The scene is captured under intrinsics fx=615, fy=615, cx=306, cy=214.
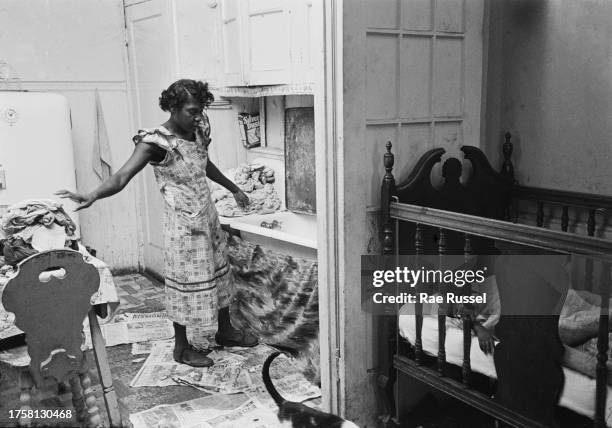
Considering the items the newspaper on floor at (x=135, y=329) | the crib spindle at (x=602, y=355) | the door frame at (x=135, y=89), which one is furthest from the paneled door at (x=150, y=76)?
the crib spindle at (x=602, y=355)

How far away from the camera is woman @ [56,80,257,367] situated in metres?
3.23

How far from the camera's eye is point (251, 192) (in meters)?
4.36

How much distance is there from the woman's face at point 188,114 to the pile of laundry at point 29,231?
0.89 metres

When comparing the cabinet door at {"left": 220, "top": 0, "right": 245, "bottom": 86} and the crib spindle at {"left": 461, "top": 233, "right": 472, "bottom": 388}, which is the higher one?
the cabinet door at {"left": 220, "top": 0, "right": 245, "bottom": 86}

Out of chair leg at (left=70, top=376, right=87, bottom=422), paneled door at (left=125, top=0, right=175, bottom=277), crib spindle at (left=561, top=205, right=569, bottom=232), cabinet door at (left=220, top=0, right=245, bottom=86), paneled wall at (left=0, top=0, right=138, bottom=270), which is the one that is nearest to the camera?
chair leg at (left=70, top=376, right=87, bottom=422)

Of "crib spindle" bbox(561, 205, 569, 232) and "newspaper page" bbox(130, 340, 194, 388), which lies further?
"newspaper page" bbox(130, 340, 194, 388)

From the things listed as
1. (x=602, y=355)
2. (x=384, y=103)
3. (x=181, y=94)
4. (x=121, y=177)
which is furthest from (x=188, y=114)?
(x=602, y=355)

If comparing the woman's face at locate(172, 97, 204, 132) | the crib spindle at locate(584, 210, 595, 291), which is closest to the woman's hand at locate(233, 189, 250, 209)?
the woman's face at locate(172, 97, 204, 132)

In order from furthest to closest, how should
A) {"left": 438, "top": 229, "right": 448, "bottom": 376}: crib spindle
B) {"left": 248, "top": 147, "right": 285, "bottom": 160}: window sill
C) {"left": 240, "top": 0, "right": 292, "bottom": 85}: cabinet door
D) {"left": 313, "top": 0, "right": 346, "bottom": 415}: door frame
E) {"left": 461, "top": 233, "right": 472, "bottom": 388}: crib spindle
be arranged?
1. {"left": 248, "top": 147, "right": 285, "bottom": 160}: window sill
2. {"left": 240, "top": 0, "right": 292, "bottom": 85}: cabinet door
3. {"left": 313, "top": 0, "right": 346, "bottom": 415}: door frame
4. {"left": 438, "top": 229, "right": 448, "bottom": 376}: crib spindle
5. {"left": 461, "top": 233, "right": 472, "bottom": 388}: crib spindle

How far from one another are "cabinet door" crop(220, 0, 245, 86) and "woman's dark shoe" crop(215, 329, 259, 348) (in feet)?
5.40

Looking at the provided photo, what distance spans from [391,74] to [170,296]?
1.76 m

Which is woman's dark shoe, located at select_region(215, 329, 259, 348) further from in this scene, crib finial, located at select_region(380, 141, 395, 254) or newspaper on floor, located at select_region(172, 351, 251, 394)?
crib finial, located at select_region(380, 141, 395, 254)

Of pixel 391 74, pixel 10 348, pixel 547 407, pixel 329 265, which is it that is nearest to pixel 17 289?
pixel 10 348

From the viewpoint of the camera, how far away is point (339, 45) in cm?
243
